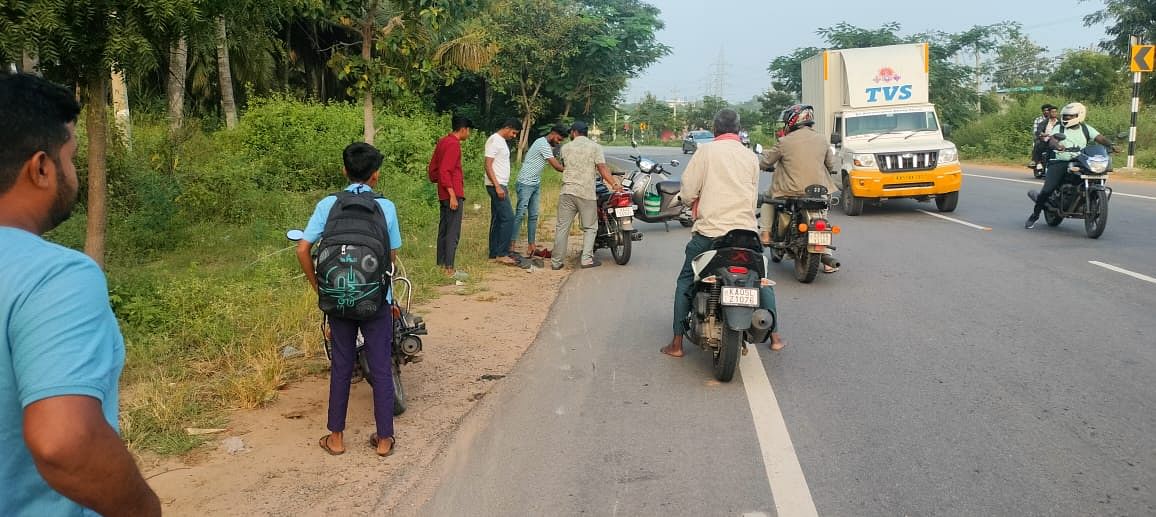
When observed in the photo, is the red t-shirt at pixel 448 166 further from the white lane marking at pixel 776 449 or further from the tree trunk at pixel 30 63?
the white lane marking at pixel 776 449

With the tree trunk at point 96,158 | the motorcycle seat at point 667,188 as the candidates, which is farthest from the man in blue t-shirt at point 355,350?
the motorcycle seat at point 667,188

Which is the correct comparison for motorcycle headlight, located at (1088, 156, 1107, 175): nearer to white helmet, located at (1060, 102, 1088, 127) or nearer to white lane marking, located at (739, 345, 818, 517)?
white helmet, located at (1060, 102, 1088, 127)

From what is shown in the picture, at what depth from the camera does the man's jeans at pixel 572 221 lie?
1043 centimetres

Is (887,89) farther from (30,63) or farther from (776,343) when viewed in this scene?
(30,63)

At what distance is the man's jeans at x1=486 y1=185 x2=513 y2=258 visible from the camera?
34.7 feet

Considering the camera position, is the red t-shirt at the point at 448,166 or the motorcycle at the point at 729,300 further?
the red t-shirt at the point at 448,166

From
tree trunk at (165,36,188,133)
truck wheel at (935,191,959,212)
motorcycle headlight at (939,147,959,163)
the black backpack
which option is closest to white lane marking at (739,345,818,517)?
the black backpack

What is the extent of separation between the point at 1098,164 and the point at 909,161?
380 centimetres

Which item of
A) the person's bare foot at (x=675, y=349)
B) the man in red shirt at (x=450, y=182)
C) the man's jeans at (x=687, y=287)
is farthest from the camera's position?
the man in red shirt at (x=450, y=182)

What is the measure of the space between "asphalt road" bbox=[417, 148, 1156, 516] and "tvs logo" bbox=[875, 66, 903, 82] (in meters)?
8.09

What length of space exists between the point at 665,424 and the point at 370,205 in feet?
6.72

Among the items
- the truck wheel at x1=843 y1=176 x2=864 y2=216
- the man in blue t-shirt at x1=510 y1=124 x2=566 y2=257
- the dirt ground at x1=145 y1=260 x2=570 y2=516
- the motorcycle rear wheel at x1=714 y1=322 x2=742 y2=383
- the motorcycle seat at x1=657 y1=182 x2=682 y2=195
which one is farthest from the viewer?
the truck wheel at x1=843 y1=176 x2=864 y2=216

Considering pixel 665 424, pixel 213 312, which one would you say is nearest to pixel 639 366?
pixel 665 424

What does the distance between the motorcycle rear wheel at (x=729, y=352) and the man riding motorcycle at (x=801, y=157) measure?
356cm
